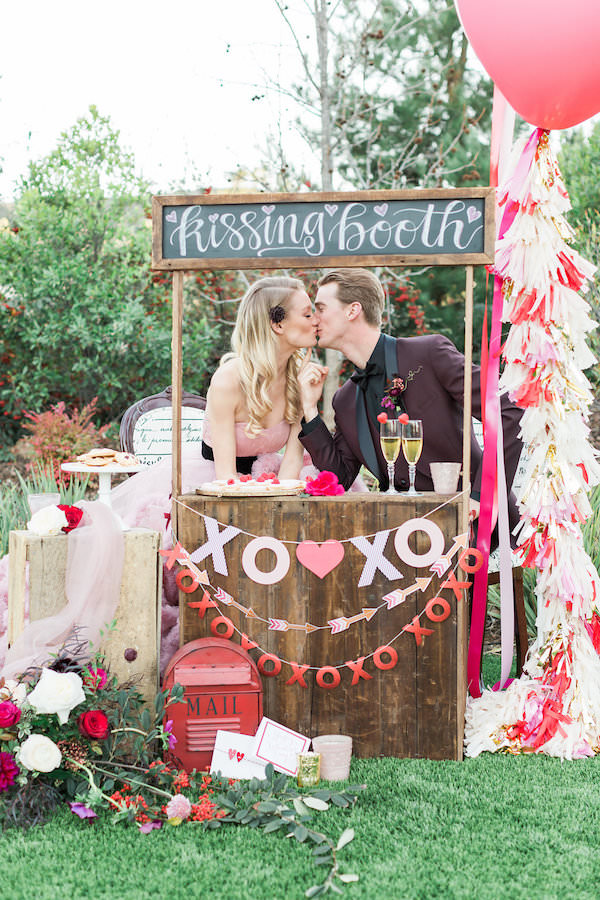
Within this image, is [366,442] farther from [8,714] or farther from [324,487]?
[8,714]

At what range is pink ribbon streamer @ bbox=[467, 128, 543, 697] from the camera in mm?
3207

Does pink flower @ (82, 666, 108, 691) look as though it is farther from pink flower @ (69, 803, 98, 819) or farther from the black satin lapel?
the black satin lapel

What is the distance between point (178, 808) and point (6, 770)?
1.71ft

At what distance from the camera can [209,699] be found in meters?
2.95

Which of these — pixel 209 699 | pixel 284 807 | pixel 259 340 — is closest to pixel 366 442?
pixel 259 340

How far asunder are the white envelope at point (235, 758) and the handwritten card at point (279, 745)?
3 centimetres

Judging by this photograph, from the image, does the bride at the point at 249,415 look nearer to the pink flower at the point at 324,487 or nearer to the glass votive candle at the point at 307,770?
the pink flower at the point at 324,487

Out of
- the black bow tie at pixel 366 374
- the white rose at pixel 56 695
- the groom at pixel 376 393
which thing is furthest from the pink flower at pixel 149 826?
the black bow tie at pixel 366 374

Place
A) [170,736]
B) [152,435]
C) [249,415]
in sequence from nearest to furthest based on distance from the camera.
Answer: [170,736] < [249,415] < [152,435]

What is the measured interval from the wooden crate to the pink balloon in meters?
2.09

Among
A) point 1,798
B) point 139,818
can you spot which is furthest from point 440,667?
point 1,798

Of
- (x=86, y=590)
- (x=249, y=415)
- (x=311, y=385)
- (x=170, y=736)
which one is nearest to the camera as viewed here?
(x=170, y=736)

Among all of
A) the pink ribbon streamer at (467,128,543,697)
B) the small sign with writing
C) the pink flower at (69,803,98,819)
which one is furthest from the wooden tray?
the small sign with writing

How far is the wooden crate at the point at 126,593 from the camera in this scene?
295cm
